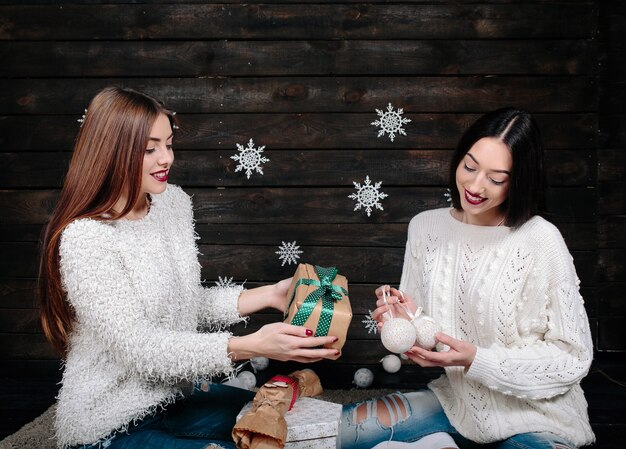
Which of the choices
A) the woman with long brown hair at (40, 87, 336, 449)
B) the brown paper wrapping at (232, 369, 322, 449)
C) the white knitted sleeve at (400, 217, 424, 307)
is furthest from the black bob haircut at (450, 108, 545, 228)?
the brown paper wrapping at (232, 369, 322, 449)

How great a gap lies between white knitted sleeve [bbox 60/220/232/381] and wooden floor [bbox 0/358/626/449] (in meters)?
1.40

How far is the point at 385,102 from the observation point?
3.00 meters

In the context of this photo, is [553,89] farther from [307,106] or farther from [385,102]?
[307,106]

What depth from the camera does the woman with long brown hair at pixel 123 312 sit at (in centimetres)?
149

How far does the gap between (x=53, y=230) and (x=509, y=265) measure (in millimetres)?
1227

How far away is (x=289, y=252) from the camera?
306cm

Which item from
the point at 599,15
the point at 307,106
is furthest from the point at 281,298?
the point at 599,15

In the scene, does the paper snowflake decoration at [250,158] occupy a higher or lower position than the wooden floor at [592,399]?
higher

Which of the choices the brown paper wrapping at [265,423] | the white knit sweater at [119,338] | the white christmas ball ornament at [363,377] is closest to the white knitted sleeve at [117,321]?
the white knit sweater at [119,338]

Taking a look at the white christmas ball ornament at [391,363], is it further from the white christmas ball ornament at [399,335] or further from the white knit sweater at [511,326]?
the white christmas ball ornament at [399,335]

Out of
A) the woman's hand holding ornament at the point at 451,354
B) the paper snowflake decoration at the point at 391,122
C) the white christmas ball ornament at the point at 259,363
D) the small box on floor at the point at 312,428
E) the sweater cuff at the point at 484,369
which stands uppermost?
the paper snowflake decoration at the point at 391,122

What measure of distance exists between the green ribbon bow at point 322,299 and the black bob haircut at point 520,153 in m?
0.55

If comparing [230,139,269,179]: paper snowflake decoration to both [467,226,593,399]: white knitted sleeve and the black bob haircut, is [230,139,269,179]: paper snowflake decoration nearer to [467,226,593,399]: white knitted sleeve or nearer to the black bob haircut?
the black bob haircut

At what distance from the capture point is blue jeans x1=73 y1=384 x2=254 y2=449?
1501 millimetres
